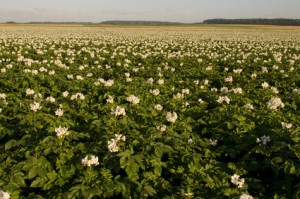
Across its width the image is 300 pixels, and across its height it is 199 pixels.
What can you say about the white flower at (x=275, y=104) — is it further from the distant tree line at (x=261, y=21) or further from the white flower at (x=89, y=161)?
the distant tree line at (x=261, y=21)

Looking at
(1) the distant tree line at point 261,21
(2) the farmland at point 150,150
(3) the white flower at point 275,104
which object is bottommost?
(2) the farmland at point 150,150

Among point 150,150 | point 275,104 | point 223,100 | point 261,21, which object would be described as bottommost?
point 150,150

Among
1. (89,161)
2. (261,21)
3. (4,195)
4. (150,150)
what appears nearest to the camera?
(4,195)

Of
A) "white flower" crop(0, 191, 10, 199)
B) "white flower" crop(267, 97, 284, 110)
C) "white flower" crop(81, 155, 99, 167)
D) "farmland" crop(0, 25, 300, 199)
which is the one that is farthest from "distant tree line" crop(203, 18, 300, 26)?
"white flower" crop(0, 191, 10, 199)

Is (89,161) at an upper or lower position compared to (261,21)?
lower

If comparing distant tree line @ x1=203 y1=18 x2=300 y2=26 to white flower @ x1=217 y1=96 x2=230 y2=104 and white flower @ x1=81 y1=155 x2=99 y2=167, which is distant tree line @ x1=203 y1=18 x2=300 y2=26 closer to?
white flower @ x1=217 y1=96 x2=230 y2=104

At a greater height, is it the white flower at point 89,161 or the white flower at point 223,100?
the white flower at point 223,100

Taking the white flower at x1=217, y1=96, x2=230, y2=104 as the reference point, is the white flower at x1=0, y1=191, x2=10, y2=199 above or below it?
below

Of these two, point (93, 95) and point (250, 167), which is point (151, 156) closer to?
point (250, 167)

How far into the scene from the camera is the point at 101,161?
4863 mm

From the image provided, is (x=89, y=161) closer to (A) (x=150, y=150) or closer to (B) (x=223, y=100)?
(A) (x=150, y=150)

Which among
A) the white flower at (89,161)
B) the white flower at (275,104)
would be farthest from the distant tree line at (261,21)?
the white flower at (89,161)

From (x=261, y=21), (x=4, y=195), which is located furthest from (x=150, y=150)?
(x=261, y=21)

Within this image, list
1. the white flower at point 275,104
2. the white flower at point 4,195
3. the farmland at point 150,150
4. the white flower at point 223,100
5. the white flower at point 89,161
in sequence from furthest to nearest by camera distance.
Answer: the white flower at point 223,100
the white flower at point 275,104
the white flower at point 89,161
the farmland at point 150,150
the white flower at point 4,195
